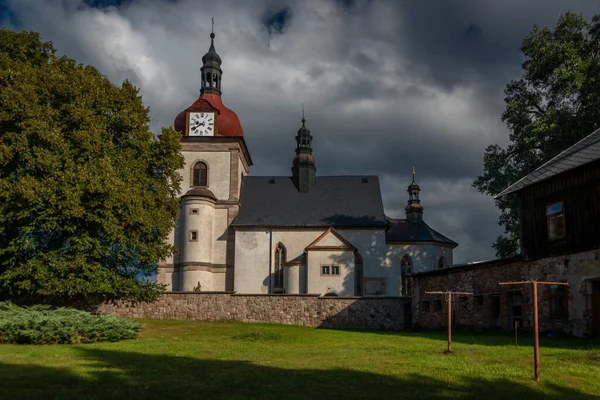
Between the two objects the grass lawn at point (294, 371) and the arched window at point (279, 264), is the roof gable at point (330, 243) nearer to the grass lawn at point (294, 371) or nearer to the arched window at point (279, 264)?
the arched window at point (279, 264)

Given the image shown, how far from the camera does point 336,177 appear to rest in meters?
50.8

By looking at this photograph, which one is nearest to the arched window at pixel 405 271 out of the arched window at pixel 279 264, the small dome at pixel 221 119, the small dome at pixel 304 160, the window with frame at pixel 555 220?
the arched window at pixel 279 264

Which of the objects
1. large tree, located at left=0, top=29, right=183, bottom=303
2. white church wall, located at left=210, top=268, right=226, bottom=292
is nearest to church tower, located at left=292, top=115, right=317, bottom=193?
white church wall, located at left=210, top=268, right=226, bottom=292

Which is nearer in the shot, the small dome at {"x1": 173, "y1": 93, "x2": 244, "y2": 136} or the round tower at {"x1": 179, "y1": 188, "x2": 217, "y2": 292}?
the round tower at {"x1": 179, "y1": 188, "x2": 217, "y2": 292}

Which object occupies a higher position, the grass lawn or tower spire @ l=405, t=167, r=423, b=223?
tower spire @ l=405, t=167, r=423, b=223

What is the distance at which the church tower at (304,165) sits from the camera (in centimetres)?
4975

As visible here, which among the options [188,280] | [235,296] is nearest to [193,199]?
[188,280]

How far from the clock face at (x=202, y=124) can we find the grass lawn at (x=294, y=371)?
28948 millimetres

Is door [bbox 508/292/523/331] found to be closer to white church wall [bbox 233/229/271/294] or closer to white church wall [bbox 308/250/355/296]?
white church wall [bbox 308/250/355/296]

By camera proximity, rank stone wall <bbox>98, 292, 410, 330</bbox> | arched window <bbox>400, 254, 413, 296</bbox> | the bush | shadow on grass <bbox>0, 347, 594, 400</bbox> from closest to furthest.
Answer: shadow on grass <bbox>0, 347, 594, 400</bbox> < the bush < stone wall <bbox>98, 292, 410, 330</bbox> < arched window <bbox>400, 254, 413, 296</bbox>

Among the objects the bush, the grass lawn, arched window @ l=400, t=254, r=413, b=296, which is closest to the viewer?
the grass lawn

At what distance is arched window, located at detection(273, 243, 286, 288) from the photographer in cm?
4506

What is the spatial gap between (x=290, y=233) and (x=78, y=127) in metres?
21.6

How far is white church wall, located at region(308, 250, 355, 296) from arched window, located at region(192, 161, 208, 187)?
10.4 m
